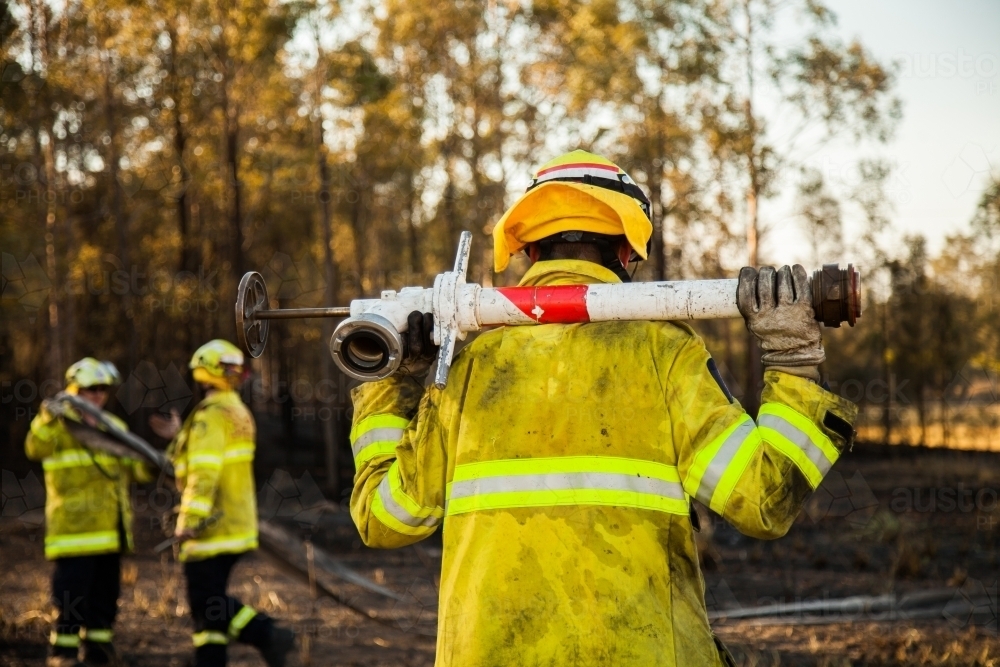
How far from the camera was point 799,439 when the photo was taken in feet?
6.82

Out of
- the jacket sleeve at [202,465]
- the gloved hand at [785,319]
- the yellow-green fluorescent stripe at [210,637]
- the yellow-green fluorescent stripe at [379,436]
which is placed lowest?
the yellow-green fluorescent stripe at [210,637]

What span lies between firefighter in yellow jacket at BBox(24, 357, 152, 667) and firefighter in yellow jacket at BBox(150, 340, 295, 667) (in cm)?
67

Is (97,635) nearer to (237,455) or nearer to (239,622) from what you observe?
(239,622)

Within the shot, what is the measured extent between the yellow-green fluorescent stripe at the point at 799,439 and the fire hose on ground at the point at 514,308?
0.73 ft

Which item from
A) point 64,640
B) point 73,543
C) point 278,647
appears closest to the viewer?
point 278,647

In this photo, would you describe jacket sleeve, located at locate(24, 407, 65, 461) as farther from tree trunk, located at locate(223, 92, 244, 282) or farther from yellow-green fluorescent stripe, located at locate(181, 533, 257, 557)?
tree trunk, located at locate(223, 92, 244, 282)

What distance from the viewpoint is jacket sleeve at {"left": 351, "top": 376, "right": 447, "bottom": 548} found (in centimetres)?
233

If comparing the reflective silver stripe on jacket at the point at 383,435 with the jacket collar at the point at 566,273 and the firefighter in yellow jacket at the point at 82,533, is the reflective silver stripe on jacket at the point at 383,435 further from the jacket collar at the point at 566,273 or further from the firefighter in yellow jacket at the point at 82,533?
the firefighter in yellow jacket at the point at 82,533

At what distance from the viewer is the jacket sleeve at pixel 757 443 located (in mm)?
2041

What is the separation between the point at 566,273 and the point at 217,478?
4.27 metres

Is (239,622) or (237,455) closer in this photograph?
(239,622)

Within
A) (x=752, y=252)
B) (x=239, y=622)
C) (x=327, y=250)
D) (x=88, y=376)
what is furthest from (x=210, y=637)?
(x=752, y=252)

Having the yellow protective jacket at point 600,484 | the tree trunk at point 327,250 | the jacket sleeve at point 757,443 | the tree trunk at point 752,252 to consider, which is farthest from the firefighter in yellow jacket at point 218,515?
the tree trunk at point 752,252

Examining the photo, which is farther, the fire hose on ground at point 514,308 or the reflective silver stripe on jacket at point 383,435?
the reflective silver stripe on jacket at point 383,435
